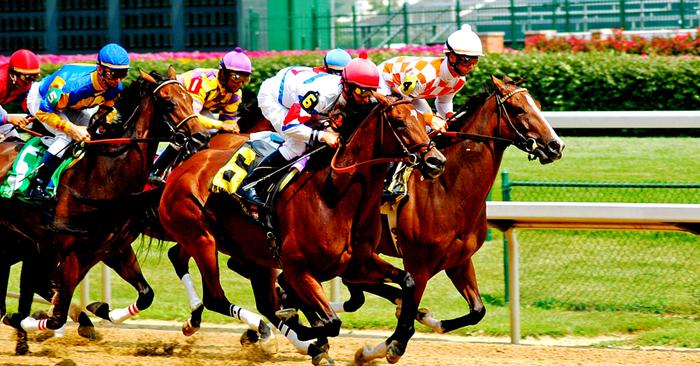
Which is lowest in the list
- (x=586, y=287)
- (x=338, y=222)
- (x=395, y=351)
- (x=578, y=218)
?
(x=586, y=287)

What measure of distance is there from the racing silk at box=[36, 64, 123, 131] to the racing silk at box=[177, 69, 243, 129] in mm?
785

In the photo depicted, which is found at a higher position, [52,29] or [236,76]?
[52,29]

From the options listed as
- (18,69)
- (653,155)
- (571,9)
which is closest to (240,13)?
(571,9)

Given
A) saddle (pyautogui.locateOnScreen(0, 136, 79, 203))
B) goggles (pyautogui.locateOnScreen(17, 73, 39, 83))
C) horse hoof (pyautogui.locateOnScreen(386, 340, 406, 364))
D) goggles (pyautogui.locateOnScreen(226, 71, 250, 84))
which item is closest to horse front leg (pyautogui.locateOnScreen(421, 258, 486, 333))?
horse hoof (pyautogui.locateOnScreen(386, 340, 406, 364))

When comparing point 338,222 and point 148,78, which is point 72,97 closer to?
point 148,78

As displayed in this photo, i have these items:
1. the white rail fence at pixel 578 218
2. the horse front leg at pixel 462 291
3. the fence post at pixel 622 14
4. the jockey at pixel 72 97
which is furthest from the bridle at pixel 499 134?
the fence post at pixel 622 14

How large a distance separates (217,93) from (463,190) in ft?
6.99

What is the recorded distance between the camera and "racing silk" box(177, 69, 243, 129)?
7891 millimetres

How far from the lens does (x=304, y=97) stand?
6203 mm

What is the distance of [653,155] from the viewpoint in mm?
10008

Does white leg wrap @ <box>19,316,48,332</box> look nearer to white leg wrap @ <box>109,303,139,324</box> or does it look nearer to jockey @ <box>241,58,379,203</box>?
white leg wrap @ <box>109,303,139,324</box>

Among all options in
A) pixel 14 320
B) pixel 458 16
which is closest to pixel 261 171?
pixel 14 320

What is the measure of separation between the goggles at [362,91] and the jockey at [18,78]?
2.41 metres

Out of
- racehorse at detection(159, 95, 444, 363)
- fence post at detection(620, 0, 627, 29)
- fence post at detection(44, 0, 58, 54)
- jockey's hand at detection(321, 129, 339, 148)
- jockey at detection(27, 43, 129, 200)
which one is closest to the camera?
racehorse at detection(159, 95, 444, 363)
